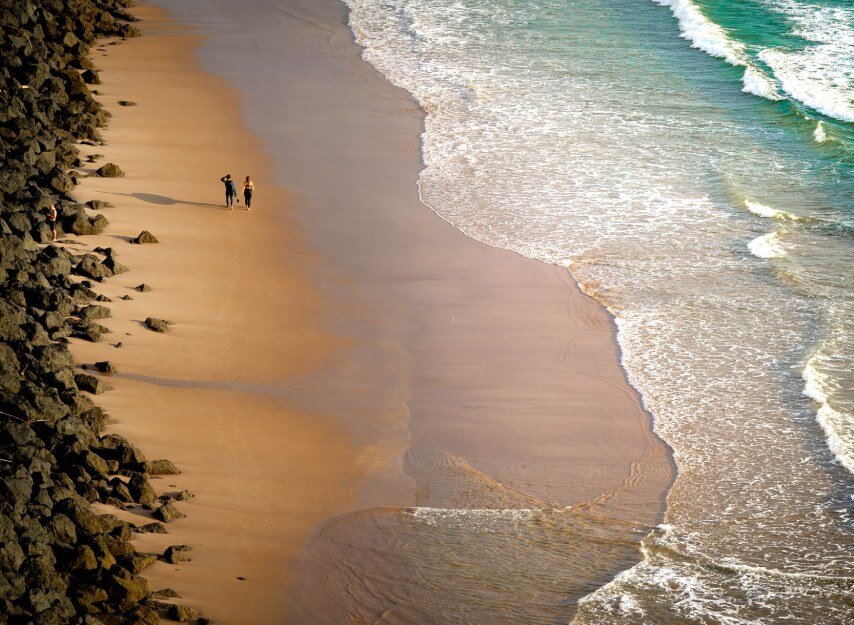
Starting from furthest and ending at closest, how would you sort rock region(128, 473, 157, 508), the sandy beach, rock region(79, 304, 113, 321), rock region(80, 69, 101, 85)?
1. rock region(80, 69, 101, 85)
2. rock region(79, 304, 113, 321)
3. rock region(128, 473, 157, 508)
4. the sandy beach

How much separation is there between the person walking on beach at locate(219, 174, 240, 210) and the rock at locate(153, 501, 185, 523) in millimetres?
10658

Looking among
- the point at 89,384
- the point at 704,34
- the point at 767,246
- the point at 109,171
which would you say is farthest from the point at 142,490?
the point at 704,34

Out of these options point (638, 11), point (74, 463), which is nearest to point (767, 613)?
point (74, 463)

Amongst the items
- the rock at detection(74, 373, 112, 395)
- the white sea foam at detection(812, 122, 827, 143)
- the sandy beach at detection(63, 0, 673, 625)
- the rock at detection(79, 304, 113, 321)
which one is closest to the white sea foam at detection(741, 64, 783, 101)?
the white sea foam at detection(812, 122, 827, 143)

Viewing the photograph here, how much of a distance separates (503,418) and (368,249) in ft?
21.1

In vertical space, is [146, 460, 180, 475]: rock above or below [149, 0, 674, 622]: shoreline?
below

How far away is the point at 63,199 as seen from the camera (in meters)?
20.3

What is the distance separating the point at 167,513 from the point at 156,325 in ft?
16.4

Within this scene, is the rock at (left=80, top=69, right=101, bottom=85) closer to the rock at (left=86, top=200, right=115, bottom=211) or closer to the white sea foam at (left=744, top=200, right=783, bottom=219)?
the rock at (left=86, top=200, right=115, bottom=211)

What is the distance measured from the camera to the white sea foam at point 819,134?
27.3 metres

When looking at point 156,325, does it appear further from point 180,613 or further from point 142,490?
point 180,613

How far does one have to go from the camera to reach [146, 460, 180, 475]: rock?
42.7 feet

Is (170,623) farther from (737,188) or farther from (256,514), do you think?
(737,188)

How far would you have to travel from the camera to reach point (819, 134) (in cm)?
2759
